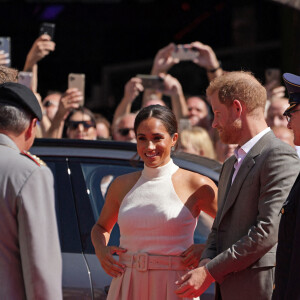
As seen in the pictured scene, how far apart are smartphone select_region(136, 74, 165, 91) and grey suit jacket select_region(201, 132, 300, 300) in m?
3.97

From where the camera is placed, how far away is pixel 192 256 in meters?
4.41

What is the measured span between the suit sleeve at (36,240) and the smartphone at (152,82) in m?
4.71

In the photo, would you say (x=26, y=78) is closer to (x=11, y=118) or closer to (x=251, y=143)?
(x=251, y=143)

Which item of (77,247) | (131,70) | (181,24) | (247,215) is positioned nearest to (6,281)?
(247,215)

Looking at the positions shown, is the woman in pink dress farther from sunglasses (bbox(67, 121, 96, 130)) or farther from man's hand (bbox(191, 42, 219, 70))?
man's hand (bbox(191, 42, 219, 70))

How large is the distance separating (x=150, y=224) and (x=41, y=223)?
1.24 metres

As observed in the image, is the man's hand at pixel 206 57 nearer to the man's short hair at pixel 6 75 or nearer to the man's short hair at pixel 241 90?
the man's short hair at pixel 241 90

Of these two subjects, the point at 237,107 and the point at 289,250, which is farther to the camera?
the point at 237,107

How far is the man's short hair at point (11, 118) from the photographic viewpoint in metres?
3.39

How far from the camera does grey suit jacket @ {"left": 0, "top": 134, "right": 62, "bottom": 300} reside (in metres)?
3.24

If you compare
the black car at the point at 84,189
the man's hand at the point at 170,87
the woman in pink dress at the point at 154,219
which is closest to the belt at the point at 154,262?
the woman in pink dress at the point at 154,219

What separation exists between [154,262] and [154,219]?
9.1 inches

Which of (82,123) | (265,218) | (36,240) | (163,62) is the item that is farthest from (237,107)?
(163,62)

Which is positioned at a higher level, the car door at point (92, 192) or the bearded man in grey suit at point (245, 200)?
the bearded man in grey suit at point (245, 200)
